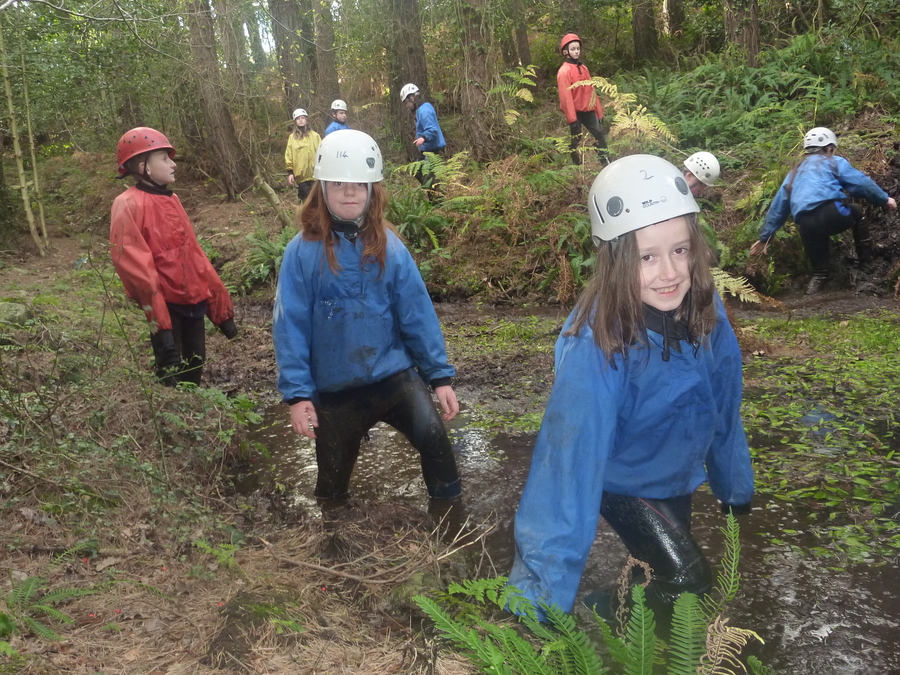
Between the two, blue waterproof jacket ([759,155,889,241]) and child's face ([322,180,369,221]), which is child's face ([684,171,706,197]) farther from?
child's face ([322,180,369,221])

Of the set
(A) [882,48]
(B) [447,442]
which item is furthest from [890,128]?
(B) [447,442]

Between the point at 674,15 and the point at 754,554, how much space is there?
63.0 feet

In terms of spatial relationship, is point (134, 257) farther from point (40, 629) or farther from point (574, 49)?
point (574, 49)

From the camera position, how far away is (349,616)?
313 cm

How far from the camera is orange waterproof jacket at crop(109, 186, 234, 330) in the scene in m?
5.13

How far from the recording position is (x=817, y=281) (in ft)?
32.3

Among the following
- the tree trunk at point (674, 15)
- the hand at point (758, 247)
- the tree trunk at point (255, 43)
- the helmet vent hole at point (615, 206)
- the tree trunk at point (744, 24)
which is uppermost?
the tree trunk at point (255, 43)

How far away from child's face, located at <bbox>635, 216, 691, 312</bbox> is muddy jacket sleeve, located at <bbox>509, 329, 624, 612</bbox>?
306mm

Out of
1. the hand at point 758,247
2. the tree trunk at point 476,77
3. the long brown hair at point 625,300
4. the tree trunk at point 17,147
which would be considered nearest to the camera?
the long brown hair at point 625,300

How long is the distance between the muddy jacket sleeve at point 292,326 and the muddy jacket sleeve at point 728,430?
2.03 metres

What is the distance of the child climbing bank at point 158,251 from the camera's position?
514 cm

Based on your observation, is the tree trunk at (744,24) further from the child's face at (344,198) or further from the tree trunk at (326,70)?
the child's face at (344,198)

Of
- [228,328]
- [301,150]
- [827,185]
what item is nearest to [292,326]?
[228,328]

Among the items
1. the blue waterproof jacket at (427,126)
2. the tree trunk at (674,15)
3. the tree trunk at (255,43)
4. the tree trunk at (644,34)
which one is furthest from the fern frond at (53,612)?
the tree trunk at (674,15)
